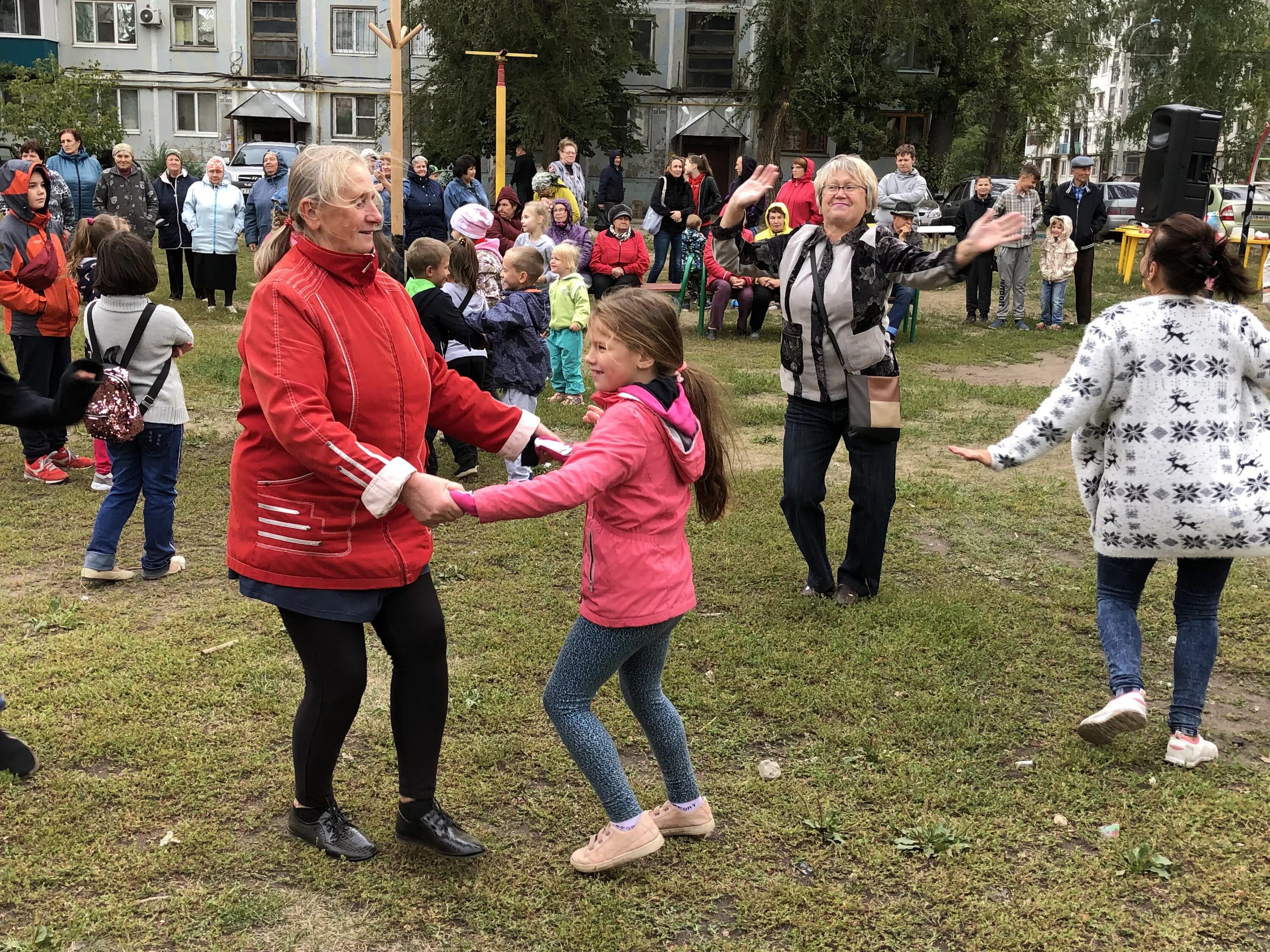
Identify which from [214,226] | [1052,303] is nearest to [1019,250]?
[1052,303]

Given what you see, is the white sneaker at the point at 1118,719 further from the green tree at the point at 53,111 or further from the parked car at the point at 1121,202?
the green tree at the point at 53,111

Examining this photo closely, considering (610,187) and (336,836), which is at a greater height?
(610,187)

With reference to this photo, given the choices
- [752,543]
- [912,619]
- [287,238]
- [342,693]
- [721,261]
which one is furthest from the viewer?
[752,543]

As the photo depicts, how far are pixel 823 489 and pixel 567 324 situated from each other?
4.80 m

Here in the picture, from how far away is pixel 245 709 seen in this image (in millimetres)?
4438

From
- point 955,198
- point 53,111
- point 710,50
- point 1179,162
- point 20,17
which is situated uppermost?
point 20,17

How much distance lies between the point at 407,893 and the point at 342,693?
2.03 ft

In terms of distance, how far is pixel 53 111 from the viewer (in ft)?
109

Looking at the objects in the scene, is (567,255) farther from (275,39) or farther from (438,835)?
(275,39)

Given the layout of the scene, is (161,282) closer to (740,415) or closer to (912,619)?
(740,415)

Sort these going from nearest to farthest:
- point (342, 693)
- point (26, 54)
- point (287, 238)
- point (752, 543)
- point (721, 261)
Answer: point (342, 693), point (287, 238), point (721, 261), point (752, 543), point (26, 54)

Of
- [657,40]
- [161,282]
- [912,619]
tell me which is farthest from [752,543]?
[657,40]

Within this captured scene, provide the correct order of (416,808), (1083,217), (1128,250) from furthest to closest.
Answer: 1. (1128,250)
2. (1083,217)
3. (416,808)

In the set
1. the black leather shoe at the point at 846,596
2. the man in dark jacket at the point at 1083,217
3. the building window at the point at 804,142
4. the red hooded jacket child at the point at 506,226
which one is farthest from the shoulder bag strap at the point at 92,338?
the building window at the point at 804,142
